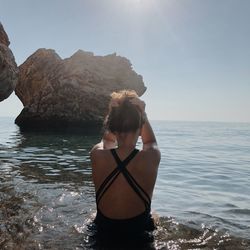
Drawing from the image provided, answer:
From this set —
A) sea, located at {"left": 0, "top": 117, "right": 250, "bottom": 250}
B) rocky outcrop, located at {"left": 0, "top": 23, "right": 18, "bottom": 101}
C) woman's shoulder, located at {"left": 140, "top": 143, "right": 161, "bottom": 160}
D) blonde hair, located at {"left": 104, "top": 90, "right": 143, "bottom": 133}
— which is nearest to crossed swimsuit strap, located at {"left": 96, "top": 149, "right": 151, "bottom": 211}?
woman's shoulder, located at {"left": 140, "top": 143, "right": 161, "bottom": 160}

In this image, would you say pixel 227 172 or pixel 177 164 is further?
pixel 177 164

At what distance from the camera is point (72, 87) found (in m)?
43.1

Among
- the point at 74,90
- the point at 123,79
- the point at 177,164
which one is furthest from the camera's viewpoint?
the point at 123,79

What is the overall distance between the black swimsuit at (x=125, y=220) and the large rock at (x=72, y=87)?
37.8 metres

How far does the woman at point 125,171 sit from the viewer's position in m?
4.79

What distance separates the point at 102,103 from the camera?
4334 cm

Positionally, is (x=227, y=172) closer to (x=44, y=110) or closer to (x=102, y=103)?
(x=102, y=103)

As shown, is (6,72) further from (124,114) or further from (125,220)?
(124,114)

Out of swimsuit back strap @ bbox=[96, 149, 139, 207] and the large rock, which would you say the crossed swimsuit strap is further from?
the large rock

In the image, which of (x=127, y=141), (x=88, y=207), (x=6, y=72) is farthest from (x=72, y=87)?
(x=127, y=141)

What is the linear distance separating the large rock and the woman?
124 ft

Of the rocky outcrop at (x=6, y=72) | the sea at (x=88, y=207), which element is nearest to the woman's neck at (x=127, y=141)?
the sea at (x=88, y=207)

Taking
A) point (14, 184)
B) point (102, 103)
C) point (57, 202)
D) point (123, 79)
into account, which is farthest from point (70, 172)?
point (123, 79)

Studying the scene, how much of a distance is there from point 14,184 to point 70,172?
329 centimetres
